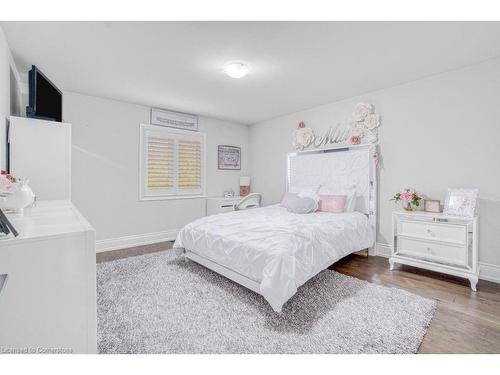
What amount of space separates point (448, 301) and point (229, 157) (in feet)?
14.2

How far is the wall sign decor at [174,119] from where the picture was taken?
14.1 feet

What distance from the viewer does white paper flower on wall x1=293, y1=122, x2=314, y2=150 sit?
4.34 m

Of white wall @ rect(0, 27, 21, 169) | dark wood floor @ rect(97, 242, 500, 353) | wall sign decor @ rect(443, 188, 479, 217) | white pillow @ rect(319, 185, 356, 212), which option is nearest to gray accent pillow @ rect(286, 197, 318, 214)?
→ white pillow @ rect(319, 185, 356, 212)

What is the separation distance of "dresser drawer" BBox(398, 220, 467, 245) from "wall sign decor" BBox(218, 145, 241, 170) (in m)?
3.54

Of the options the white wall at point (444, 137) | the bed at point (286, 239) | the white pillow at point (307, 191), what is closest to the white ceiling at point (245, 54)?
the white wall at point (444, 137)

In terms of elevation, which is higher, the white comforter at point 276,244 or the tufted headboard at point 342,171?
the tufted headboard at point 342,171

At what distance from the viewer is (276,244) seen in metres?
2.07

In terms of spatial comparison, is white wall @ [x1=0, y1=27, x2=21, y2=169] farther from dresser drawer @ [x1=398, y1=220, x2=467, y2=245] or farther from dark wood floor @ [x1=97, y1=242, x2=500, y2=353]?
dresser drawer @ [x1=398, y1=220, x2=467, y2=245]

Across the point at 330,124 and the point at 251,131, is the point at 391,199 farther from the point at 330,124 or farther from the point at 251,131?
the point at 251,131

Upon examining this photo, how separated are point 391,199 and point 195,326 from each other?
119 inches

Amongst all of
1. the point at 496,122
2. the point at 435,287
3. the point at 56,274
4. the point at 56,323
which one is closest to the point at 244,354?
the point at 56,323

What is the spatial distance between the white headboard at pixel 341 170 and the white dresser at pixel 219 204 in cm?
126

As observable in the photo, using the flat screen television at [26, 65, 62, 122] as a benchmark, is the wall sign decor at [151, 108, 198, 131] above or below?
above

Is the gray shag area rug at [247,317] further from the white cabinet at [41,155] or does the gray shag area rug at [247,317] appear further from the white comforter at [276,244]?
the white cabinet at [41,155]
